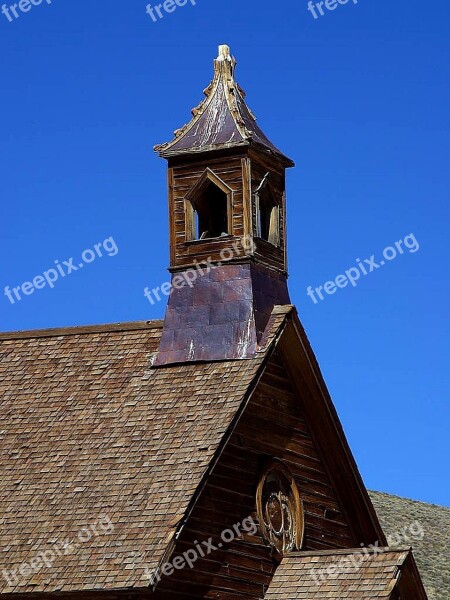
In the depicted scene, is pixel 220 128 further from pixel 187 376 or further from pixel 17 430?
pixel 17 430

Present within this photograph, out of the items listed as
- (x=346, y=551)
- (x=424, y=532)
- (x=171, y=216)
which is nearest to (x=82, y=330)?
(x=171, y=216)

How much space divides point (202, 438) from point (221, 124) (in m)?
6.25

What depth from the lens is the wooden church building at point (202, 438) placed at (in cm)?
2470

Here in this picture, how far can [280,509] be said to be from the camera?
2773 cm

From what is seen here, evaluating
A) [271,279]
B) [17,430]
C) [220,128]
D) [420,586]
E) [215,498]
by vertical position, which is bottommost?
[420,586]

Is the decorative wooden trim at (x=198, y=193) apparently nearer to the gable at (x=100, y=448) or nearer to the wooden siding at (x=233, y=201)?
the wooden siding at (x=233, y=201)

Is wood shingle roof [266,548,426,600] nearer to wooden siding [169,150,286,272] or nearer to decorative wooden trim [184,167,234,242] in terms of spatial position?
wooden siding [169,150,286,272]

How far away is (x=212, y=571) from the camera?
25.8 meters

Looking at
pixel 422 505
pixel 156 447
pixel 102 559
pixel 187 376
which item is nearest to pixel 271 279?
pixel 187 376

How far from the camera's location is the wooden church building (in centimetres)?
2470

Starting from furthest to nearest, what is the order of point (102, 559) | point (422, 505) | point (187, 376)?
1. point (422, 505)
2. point (187, 376)
3. point (102, 559)

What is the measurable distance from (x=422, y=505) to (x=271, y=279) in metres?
18.1

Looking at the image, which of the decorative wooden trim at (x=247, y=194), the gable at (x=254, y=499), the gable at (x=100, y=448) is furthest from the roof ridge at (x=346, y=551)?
the decorative wooden trim at (x=247, y=194)

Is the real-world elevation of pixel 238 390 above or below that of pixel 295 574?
above
